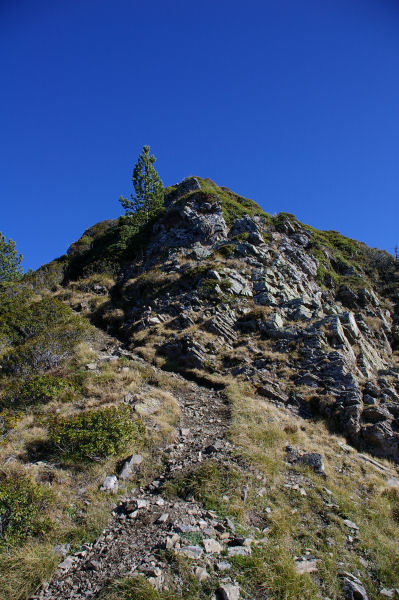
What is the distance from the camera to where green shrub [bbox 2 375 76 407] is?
12.3 metres

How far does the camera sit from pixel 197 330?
20.4 m

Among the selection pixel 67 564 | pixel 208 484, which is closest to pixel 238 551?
pixel 208 484

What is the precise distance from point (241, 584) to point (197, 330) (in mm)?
15022

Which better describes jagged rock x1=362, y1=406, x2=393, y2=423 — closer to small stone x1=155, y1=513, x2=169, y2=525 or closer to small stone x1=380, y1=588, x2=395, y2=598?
small stone x1=380, y1=588, x2=395, y2=598

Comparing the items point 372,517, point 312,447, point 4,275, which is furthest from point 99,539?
point 4,275

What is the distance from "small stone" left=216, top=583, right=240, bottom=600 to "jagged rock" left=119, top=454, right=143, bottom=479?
4.18 meters

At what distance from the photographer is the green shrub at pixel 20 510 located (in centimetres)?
657

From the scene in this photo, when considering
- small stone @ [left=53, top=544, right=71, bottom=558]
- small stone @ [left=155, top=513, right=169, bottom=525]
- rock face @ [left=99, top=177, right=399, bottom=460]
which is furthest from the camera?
rock face @ [left=99, top=177, right=399, bottom=460]

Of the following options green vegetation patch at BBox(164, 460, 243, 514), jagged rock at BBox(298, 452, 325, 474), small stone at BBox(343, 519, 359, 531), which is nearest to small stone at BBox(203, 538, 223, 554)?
green vegetation patch at BBox(164, 460, 243, 514)

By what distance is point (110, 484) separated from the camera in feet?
27.6

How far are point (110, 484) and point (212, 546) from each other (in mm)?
3362

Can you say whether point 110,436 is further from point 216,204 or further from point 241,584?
point 216,204

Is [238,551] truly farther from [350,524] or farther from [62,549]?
[350,524]

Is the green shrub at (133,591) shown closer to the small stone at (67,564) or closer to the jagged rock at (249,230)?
the small stone at (67,564)
